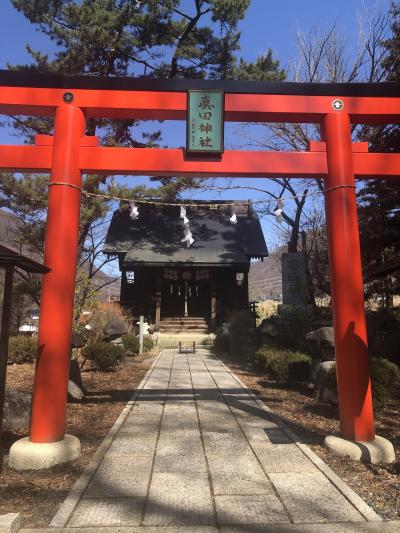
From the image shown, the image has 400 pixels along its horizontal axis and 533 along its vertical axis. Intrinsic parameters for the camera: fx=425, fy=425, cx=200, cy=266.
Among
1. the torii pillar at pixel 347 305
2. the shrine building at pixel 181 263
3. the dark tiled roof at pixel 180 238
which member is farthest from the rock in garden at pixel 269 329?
the torii pillar at pixel 347 305

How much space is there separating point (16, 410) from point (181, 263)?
50.2 feet

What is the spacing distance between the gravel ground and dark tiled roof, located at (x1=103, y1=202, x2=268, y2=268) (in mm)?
10843

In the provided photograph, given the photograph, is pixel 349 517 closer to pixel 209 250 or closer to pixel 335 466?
pixel 335 466

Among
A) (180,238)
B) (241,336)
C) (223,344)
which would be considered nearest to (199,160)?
(241,336)

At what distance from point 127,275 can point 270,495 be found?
2026 cm

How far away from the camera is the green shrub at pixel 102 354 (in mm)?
10914

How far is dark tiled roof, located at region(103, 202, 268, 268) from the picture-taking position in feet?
69.8

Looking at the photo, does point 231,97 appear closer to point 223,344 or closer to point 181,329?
point 223,344

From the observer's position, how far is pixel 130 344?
1480cm

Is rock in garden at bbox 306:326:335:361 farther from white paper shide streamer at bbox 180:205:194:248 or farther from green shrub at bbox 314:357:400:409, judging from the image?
white paper shide streamer at bbox 180:205:194:248

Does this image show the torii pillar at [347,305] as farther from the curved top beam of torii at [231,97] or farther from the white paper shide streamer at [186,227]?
the white paper shide streamer at [186,227]

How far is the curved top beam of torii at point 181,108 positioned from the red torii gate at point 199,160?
0.5 inches

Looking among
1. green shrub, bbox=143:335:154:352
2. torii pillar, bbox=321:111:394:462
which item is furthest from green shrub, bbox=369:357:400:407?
green shrub, bbox=143:335:154:352

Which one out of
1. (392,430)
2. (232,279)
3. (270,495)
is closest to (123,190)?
(232,279)
